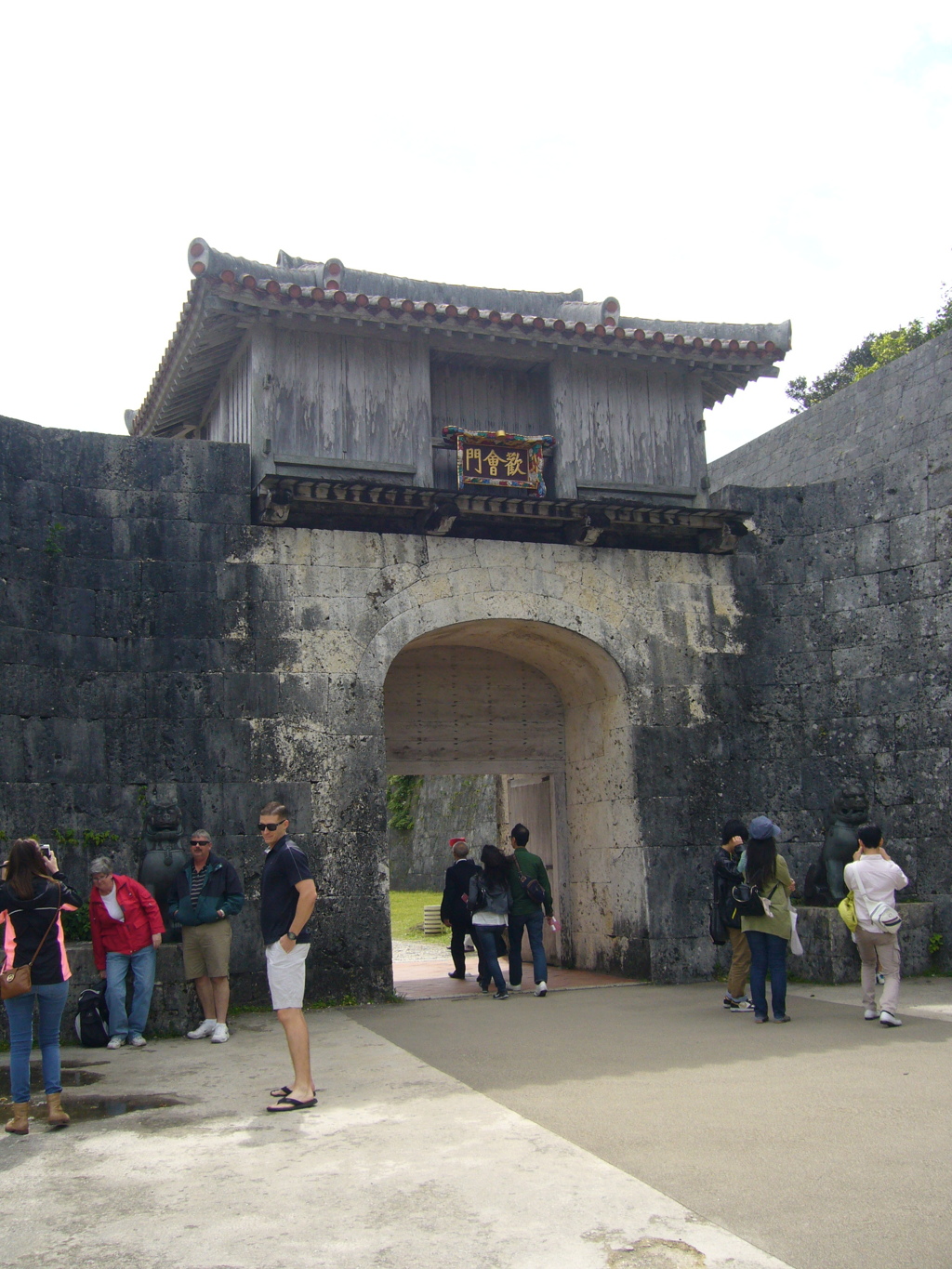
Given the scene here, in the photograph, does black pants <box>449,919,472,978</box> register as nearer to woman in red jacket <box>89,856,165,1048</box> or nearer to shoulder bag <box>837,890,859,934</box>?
woman in red jacket <box>89,856,165,1048</box>

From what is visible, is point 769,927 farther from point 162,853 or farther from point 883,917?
point 162,853

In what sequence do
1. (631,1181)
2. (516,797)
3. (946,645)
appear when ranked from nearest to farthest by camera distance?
(631,1181) < (946,645) < (516,797)

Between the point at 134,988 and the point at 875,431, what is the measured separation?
11097 mm

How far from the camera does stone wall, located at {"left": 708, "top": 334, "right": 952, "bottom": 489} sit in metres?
12.5

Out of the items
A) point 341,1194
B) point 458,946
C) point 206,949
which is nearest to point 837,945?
point 458,946

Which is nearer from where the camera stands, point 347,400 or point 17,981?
point 17,981

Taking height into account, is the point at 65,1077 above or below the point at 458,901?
below

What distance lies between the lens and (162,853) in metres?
8.57

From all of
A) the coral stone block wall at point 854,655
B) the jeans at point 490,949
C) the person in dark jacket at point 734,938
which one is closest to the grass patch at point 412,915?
the jeans at point 490,949

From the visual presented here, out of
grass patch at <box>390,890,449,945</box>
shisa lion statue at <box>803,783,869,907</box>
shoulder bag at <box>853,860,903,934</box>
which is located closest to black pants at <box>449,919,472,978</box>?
shisa lion statue at <box>803,783,869,907</box>

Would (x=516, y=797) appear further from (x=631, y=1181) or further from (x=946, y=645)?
(x=631, y=1181)

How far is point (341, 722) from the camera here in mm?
9648

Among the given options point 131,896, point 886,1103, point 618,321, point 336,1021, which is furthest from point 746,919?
point 618,321

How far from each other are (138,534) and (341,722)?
2.45 m
